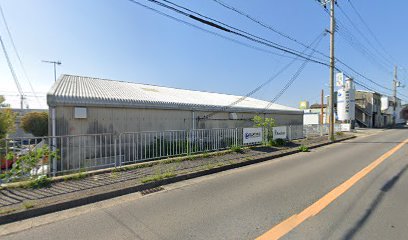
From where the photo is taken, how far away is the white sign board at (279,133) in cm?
1381

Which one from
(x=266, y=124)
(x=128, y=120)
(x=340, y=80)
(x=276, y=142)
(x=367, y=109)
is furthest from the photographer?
(x=367, y=109)

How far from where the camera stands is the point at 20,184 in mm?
5590

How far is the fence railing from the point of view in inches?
235

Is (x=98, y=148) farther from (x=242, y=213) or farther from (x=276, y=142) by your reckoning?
(x=276, y=142)

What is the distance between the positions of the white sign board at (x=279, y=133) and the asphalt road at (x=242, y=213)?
23.2 feet

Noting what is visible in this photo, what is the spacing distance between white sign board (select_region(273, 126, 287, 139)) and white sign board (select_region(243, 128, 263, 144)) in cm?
133

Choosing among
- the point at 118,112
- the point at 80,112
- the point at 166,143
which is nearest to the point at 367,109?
the point at 166,143

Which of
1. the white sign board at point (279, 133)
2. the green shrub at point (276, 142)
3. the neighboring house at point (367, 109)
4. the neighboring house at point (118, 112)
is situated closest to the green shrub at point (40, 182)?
the neighboring house at point (118, 112)

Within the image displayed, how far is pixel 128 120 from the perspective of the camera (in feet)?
35.5

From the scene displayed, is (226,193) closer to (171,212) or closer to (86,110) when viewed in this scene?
(171,212)

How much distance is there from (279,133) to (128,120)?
28.2 ft

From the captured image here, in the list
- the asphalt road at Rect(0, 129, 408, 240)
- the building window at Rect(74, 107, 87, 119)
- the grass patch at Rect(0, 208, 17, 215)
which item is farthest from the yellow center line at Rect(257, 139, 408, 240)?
the building window at Rect(74, 107, 87, 119)

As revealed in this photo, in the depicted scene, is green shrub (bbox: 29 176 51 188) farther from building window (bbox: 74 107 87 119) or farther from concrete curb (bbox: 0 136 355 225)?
building window (bbox: 74 107 87 119)

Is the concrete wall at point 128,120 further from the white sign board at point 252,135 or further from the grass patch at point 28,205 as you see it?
the grass patch at point 28,205
